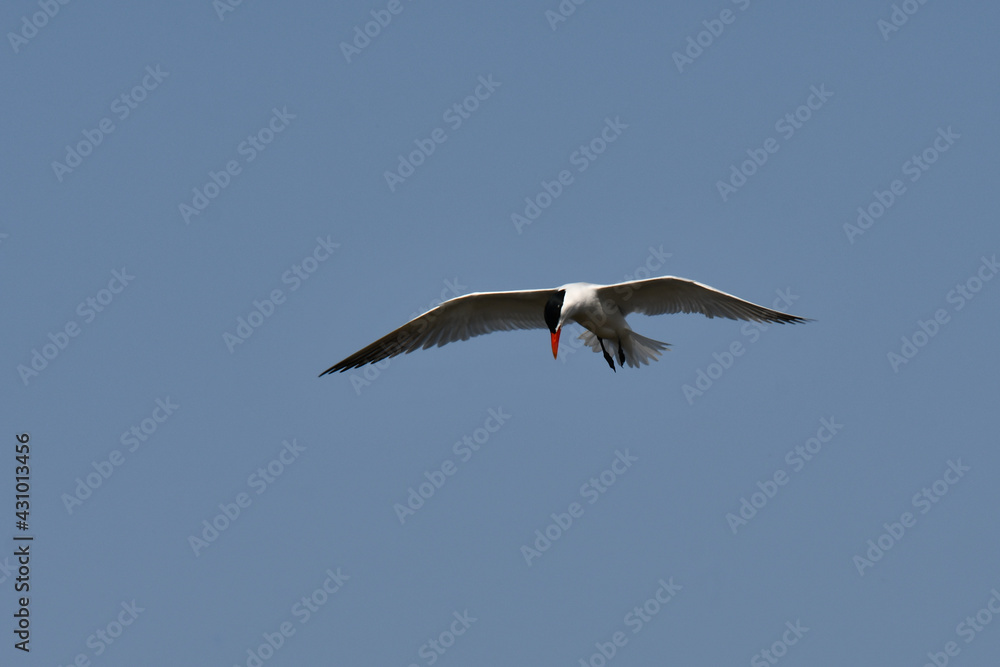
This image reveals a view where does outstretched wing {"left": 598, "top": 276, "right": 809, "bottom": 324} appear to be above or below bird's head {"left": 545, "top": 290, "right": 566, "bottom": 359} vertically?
above

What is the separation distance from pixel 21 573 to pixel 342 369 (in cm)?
529

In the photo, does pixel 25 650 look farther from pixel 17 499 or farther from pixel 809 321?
pixel 809 321

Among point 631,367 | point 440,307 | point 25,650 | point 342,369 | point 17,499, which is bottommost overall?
point 25,650

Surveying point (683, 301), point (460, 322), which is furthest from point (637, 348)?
point (460, 322)

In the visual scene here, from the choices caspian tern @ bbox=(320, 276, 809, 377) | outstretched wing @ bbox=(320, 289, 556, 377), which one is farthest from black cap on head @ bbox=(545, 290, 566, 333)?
outstretched wing @ bbox=(320, 289, 556, 377)

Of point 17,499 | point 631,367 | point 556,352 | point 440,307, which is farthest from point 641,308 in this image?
point 17,499

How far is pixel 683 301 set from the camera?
1482 cm

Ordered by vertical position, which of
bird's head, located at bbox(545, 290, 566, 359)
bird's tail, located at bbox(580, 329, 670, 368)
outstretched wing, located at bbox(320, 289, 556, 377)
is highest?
bird's tail, located at bbox(580, 329, 670, 368)

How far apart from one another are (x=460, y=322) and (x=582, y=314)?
2141mm

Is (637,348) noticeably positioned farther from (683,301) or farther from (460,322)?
(460,322)

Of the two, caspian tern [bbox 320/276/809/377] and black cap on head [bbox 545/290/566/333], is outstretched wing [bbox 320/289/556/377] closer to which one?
caspian tern [bbox 320/276/809/377]

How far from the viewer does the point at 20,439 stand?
1476 centimetres

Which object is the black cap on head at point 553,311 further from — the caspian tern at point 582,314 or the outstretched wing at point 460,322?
the outstretched wing at point 460,322

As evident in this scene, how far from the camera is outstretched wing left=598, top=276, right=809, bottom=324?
1427 cm
